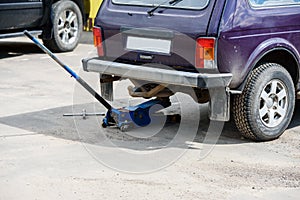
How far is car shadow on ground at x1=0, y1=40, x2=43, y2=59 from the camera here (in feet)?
39.2

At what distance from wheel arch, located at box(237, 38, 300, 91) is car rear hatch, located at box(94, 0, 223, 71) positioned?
467 mm

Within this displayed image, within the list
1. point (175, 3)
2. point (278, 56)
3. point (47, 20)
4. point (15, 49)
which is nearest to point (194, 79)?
point (175, 3)

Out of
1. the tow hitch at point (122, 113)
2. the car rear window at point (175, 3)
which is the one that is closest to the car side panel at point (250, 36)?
the car rear window at point (175, 3)

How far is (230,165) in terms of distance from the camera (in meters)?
5.89

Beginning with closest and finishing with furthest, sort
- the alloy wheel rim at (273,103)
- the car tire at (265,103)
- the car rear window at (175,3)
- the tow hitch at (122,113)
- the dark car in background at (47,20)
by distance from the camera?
the car rear window at (175,3) → the car tire at (265,103) → the alloy wheel rim at (273,103) → the tow hitch at (122,113) → the dark car in background at (47,20)

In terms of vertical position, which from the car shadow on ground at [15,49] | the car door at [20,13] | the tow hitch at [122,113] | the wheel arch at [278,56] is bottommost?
the car shadow on ground at [15,49]

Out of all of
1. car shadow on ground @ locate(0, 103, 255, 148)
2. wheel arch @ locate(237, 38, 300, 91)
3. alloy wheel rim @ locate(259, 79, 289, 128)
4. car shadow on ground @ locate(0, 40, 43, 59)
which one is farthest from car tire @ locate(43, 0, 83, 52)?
alloy wheel rim @ locate(259, 79, 289, 128)

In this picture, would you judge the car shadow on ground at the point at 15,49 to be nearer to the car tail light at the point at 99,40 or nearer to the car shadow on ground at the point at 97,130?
the car shadow on ground at the point at 97,130

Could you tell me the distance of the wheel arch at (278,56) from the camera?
635 cm

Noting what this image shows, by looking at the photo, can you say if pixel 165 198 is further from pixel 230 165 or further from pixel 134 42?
pixel 134 42

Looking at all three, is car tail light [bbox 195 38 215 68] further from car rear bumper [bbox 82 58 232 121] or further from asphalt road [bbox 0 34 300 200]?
asphalt road [bbox 0 34 300 200]

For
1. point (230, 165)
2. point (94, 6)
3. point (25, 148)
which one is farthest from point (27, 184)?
point (94, 6)

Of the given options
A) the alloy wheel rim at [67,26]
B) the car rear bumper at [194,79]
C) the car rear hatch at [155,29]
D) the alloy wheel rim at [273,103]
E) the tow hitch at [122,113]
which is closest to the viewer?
→ the car rear bumper at [194,79]

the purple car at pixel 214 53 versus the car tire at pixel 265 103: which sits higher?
the purple car at pixel 214 53
